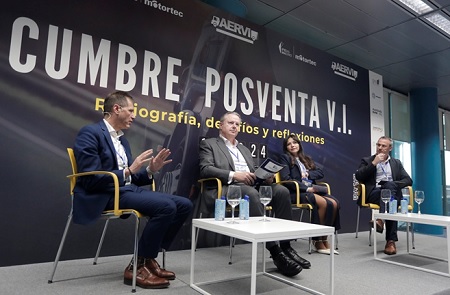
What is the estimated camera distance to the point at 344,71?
4.89 m

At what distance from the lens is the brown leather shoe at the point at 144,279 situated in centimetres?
189

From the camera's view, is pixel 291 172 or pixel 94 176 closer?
pixel 94 176

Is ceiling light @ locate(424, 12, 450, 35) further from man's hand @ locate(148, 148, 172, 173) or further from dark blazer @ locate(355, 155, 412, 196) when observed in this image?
man's hand @ locate(148, 148, 172, 173)

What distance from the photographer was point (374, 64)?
19.1 feet

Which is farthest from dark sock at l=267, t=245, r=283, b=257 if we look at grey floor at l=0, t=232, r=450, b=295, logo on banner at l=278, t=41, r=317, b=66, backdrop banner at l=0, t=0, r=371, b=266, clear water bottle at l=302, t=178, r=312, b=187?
logo on banner at l=278, t=41, r=317, b=66

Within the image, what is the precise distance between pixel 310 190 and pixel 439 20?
3.15 meters

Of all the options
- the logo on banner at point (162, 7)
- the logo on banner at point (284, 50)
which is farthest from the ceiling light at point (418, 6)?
the logo on banner at point (162, 7)

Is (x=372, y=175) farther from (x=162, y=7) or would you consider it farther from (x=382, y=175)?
Result: (x=162, y=7)

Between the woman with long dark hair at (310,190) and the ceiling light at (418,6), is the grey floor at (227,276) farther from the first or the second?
the ceiling light at (418,6)

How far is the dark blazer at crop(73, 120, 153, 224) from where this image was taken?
1.92 metres

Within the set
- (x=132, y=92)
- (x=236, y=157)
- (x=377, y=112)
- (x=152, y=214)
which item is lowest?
(x=152, y=214)

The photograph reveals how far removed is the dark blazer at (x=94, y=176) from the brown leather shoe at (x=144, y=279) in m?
0.41

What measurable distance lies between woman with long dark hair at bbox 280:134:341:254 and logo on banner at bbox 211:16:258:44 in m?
1.31

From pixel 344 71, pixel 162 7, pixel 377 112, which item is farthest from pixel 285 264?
pixel 377 112
